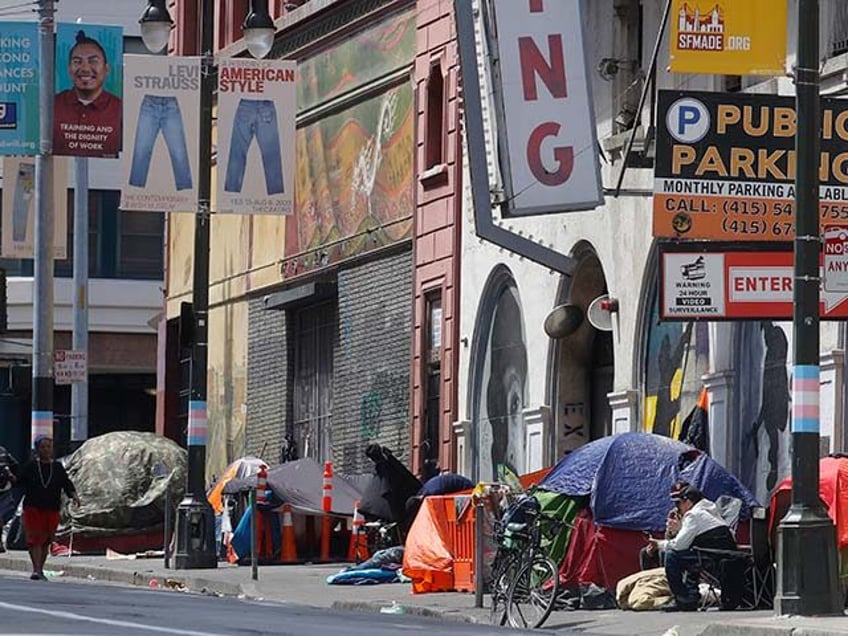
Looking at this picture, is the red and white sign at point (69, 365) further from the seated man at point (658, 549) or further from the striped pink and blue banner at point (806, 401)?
the striped pink and blue banner at point (806, 401)

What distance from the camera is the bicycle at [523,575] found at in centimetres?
2095


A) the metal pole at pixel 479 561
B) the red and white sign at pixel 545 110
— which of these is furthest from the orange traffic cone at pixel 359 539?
the metal pole at pixel 479 561

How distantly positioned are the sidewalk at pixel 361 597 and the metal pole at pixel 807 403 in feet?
1.17

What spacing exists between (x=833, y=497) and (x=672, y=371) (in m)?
6.63

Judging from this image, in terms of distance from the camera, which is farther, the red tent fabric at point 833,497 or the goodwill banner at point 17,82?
the goodwill banner at point 17,82

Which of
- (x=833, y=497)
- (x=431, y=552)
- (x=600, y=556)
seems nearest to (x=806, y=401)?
(x=833, y=497)

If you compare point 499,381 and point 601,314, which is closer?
point 601,314

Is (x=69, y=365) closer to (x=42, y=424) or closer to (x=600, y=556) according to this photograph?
(x=42, y=424)

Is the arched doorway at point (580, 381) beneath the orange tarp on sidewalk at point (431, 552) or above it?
above

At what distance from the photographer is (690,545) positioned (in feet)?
71.5

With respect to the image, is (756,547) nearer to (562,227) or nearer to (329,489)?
(562,227)

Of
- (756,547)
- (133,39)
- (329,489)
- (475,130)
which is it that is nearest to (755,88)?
(475,130)

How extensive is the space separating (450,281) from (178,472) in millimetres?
Answer: 5180

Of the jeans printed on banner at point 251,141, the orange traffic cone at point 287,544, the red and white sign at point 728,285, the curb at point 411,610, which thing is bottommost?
the curb at point 411,610
